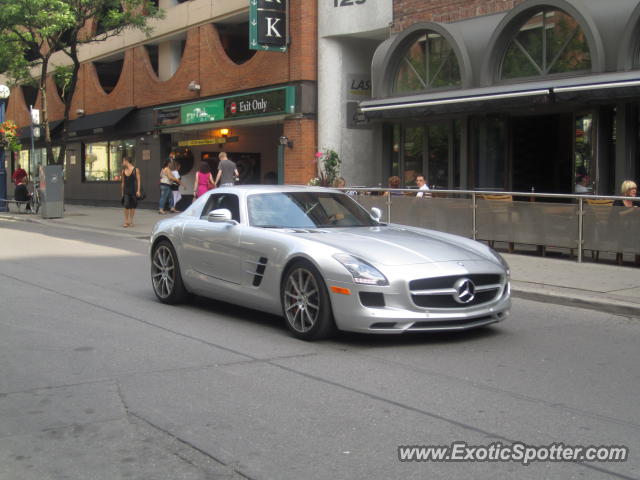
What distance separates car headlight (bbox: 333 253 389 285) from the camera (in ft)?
22.6

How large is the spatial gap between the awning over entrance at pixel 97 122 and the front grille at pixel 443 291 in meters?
Result: 26.0

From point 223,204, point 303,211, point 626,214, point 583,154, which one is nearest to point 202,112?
point 583,154

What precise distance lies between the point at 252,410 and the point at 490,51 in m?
13.6

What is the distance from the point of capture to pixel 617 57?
1501 cm

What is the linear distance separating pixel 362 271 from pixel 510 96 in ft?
34.4

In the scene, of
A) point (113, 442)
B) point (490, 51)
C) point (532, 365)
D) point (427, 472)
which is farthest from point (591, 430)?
point (490, 51)

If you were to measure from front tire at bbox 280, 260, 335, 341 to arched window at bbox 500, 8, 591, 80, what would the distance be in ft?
34.8

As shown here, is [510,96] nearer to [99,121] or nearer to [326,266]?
[326,266]

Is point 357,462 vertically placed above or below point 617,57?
below

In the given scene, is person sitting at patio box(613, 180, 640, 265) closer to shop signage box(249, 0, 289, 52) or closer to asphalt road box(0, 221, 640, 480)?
asphalt road box(0, 221, 640, 480)

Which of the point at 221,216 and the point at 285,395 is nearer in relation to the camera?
the point at 285,395

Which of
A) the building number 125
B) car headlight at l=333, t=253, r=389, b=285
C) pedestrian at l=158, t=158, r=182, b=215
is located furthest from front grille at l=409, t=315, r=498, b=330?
pedestrian at l=158, t=158, r=182, b=215

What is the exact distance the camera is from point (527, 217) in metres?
13.5

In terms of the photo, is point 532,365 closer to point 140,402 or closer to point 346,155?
point 140,402
